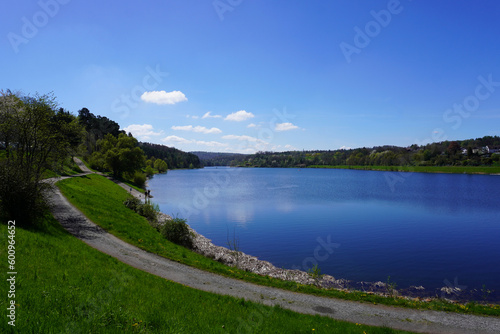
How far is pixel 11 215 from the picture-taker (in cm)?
1656

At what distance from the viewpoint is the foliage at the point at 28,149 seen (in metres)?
16.8

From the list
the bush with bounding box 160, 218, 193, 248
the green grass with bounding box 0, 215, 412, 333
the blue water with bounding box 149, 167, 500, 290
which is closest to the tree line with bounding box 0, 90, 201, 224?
the green grass with bounding box 0, 215, 412, 333

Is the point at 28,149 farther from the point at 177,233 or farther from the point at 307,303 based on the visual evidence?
the point at 307,303

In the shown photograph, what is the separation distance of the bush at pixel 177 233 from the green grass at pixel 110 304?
39.0ft

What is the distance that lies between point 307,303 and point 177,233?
55.0 ft

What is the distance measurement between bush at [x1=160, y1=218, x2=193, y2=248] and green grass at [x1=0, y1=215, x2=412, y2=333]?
11900 millimetres

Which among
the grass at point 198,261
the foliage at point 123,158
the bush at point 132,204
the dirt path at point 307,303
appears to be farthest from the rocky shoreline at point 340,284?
the foliage at point 123,158

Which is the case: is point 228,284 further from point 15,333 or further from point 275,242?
point 275,242

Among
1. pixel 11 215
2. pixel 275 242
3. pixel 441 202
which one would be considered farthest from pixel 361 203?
pixel 11 215

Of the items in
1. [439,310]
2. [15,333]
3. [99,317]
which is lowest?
[439,310]

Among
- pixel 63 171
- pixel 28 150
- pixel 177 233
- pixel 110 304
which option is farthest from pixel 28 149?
pixel 63 171

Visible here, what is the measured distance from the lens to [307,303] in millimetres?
13977

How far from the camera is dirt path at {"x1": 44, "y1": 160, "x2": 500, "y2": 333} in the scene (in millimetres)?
12305

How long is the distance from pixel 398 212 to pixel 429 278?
2911 centimetres
